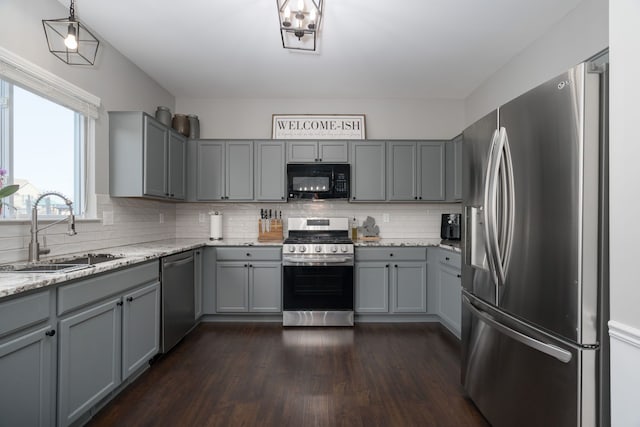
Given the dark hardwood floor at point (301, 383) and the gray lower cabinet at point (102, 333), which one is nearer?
the gray lower cabinet at point (102, 333)

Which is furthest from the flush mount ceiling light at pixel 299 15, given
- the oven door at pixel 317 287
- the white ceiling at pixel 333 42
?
the oven door at pixel 317 287

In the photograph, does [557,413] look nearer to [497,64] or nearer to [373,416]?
[373,416]

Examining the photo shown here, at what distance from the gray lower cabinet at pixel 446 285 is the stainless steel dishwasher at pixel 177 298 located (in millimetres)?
2611

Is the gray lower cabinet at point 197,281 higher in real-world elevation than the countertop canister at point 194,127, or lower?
lower

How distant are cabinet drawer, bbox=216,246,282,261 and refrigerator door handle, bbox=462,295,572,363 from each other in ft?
7.15

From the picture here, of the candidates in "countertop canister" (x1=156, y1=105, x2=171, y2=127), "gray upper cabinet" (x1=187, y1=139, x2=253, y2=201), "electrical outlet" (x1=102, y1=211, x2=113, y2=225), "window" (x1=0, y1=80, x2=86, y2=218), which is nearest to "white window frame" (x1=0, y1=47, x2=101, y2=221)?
"window" (x1=0, y1=80, x2=86, y2=218)

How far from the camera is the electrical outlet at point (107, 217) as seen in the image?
288 centimetres

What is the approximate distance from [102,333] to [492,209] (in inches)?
93.6

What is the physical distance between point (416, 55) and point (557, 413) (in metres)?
2.97

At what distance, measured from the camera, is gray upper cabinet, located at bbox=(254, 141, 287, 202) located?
13.2 feet

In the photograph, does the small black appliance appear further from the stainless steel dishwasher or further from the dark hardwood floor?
the stainless steel dishwasher

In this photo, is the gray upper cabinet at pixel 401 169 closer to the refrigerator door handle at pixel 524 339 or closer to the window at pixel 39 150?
the refrigerator door handle at pixel 524 339

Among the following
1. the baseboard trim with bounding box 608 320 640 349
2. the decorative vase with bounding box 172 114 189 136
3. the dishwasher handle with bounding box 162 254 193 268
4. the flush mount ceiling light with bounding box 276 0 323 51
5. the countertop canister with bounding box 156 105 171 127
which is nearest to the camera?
the baseboard trim with bounding box 608 320 640 349

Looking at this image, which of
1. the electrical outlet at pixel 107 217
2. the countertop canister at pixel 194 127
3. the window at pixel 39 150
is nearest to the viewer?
the window at pixel 39 150
